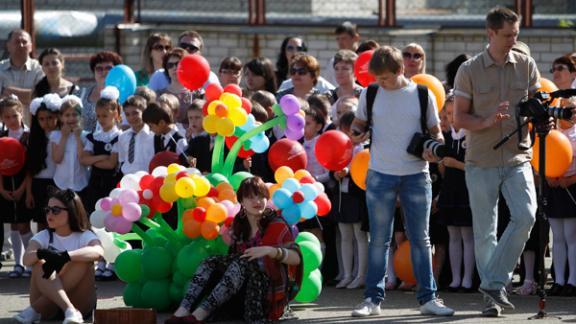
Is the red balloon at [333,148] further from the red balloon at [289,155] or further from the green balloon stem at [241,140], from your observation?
the green balloon stem at [241,140]

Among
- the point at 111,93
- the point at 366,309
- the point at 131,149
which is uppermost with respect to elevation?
the point at 111,93

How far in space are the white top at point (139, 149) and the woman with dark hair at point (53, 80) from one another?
1.88 m

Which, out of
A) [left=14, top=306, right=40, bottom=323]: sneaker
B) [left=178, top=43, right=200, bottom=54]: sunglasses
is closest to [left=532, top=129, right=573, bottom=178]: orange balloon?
[left=14, top=306, right=40, bottom=323]: sneaker

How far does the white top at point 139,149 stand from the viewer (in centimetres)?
1171

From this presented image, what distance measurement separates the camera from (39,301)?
9.44m

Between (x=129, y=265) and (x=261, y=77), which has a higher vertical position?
(x=261, y=77)

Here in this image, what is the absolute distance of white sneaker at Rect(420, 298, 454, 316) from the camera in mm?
9438

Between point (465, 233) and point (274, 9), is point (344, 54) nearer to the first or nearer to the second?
point (465, 233)

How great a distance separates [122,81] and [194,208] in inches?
115

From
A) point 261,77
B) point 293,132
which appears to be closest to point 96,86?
point 261,77

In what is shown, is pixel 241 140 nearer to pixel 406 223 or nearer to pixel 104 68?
pixel 406 223

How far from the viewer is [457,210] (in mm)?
10914

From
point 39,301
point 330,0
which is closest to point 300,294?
point 39,301

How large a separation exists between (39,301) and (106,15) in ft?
37.8
